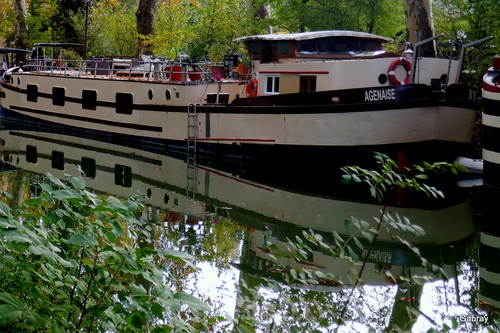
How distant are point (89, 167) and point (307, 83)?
5.06 meters

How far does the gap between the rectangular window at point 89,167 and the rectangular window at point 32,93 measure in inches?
320

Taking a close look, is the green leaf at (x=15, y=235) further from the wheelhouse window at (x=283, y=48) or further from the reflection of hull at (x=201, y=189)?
the wheelhouse window at (x=283, y=48)

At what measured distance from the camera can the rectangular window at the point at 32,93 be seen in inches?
921

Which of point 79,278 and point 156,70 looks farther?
point 156,70

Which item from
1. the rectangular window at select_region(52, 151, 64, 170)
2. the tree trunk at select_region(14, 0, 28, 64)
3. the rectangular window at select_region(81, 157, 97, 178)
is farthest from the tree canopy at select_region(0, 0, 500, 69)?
the rectangular window at select_region(52, 151, 64, 170)

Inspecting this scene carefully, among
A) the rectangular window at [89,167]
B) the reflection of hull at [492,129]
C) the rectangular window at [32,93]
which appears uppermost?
the reflection of hull at [492,129]

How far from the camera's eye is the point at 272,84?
52.4 feet

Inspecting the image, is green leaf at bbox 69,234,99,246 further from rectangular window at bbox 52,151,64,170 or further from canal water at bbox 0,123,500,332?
rectangular window at bbox 52,151,64,170

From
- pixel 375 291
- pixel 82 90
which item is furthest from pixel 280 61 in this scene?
pixel 375 291

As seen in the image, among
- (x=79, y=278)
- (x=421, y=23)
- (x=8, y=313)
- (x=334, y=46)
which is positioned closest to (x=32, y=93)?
(x=334, y=46)

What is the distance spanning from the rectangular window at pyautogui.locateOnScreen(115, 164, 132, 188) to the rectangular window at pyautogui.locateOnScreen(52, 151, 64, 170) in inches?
46.9

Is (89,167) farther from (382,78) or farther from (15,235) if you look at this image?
(15,235)

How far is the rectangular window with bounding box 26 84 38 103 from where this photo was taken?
76.7ft

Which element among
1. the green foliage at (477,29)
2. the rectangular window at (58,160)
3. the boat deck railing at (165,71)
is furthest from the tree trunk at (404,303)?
the boat deck railing at (165,71)
